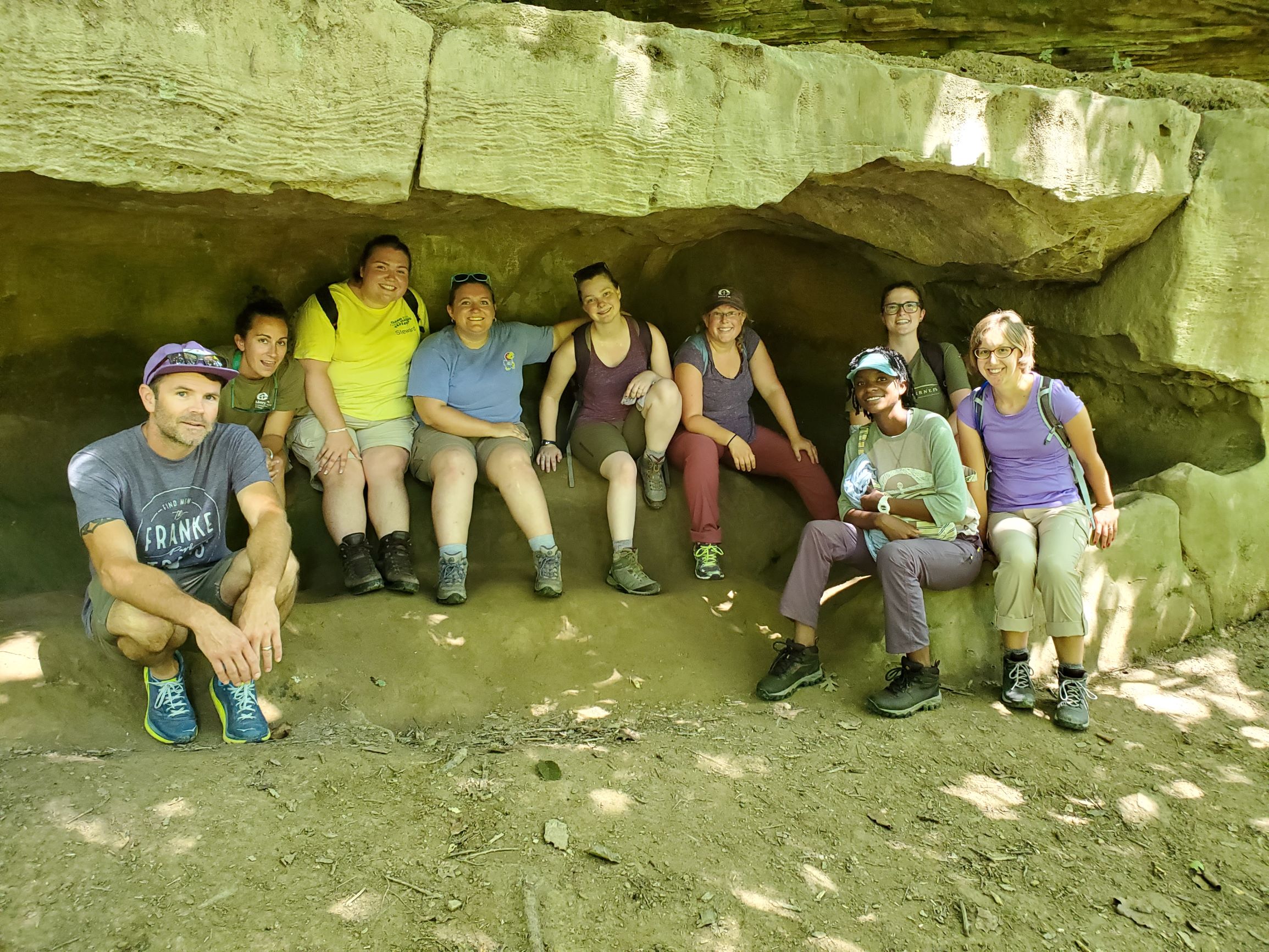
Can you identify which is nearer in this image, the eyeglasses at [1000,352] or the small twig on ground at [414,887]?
the small twig on ground at [414,887]

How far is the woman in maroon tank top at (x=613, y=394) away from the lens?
190 inches

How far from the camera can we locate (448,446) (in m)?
4.49

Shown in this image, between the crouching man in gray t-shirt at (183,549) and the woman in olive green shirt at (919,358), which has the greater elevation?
the woman in olive green shirt at (919,358)

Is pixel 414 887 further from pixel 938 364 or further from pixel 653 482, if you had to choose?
pixel 938 364

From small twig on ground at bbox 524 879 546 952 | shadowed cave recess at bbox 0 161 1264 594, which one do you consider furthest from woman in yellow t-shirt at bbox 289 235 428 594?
small twig on ground at bbox 524 879 546 952

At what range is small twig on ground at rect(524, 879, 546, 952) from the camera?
8.60 ft

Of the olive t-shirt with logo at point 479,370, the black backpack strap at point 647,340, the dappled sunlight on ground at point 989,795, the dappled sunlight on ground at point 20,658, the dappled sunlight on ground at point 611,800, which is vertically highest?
the black backpack strap at point 647,340

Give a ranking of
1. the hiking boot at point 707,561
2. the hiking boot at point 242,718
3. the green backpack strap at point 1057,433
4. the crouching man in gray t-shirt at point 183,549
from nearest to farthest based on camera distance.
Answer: the crouching man in gray t-shirt at point 183,549 → the hiking boot at point 242,718 → the green backpack strap at point 1057,433 → the hiking boot at point 707,561

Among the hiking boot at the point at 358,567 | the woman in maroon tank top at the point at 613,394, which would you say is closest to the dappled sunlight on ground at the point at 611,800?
the hiking boot at the point at 358,567

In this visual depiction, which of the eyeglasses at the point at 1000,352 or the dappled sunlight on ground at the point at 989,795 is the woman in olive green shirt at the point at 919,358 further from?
the dappled sunlight on ground at the point at 989,795

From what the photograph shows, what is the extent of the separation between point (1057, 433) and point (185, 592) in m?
3.43

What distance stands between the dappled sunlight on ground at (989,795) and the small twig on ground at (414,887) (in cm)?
178

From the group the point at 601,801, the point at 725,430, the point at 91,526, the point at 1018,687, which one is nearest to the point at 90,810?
the point at 91,526

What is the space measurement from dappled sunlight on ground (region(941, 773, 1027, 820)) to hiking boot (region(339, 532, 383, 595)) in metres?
2.36
